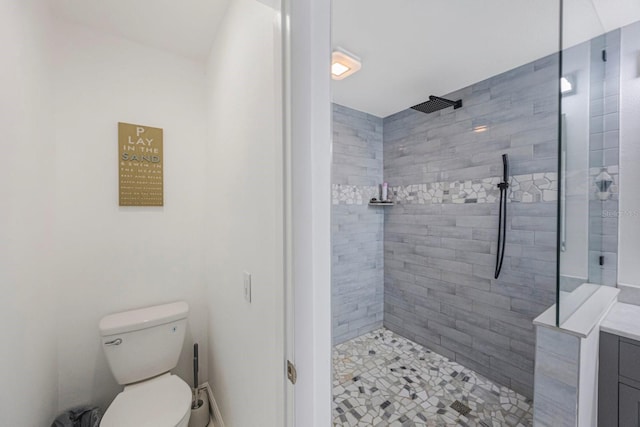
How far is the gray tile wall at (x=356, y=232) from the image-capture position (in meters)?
2.46

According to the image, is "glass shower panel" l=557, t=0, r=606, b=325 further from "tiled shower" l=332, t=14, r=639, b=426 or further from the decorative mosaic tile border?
the decorative mosaic tile border

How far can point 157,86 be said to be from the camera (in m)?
1.69

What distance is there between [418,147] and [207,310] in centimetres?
241

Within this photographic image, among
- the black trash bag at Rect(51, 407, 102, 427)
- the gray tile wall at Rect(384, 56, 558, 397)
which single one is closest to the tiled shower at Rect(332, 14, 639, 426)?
the gray tile wall at Rect(384, 56, 558, 397)

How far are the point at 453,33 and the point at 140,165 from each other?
2.14 m

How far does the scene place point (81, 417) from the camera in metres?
1.36

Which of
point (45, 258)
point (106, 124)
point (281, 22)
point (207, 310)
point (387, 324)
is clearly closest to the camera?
point (281, 22)

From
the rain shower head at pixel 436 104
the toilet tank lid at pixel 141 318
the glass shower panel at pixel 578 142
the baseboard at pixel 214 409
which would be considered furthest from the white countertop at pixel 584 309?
the toilet tank lid at pixel 141 318

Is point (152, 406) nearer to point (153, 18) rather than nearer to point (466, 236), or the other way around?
point (153, 18)

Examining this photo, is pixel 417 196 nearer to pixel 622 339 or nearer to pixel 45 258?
pixel 622 339

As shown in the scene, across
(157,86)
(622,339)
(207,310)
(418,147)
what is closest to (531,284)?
(622,339)

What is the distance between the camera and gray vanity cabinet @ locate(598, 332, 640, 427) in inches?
40.7

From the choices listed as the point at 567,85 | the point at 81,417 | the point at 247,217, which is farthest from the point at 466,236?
the point at 81,417

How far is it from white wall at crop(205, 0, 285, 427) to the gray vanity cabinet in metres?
1.47
